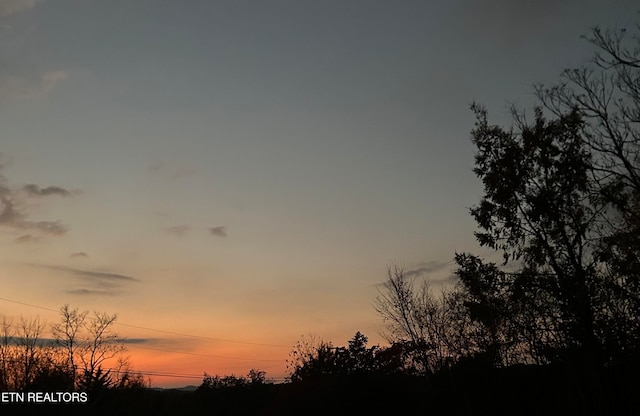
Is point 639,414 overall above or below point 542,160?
below

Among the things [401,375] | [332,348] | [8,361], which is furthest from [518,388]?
[8,361]

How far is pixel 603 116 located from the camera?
63.8 ft

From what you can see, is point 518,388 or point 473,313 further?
point 473,313

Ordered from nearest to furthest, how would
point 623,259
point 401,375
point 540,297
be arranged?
point 623,259, point 540,297, point 401,375

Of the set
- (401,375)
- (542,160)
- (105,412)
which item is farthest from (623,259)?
(105,412)

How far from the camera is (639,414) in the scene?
1040 centimetres

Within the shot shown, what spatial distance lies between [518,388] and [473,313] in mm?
4232

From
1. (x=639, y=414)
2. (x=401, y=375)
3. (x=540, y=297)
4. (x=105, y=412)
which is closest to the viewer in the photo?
(x=639, y=414)

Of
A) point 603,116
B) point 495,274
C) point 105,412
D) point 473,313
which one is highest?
point 603,116

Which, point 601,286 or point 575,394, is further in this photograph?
point 601,286

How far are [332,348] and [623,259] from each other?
3028 centimetres

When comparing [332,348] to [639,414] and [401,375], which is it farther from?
[639,414]

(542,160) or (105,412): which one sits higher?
(542,160)

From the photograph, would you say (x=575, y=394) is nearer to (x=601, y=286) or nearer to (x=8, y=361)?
(x=601, y=286)
